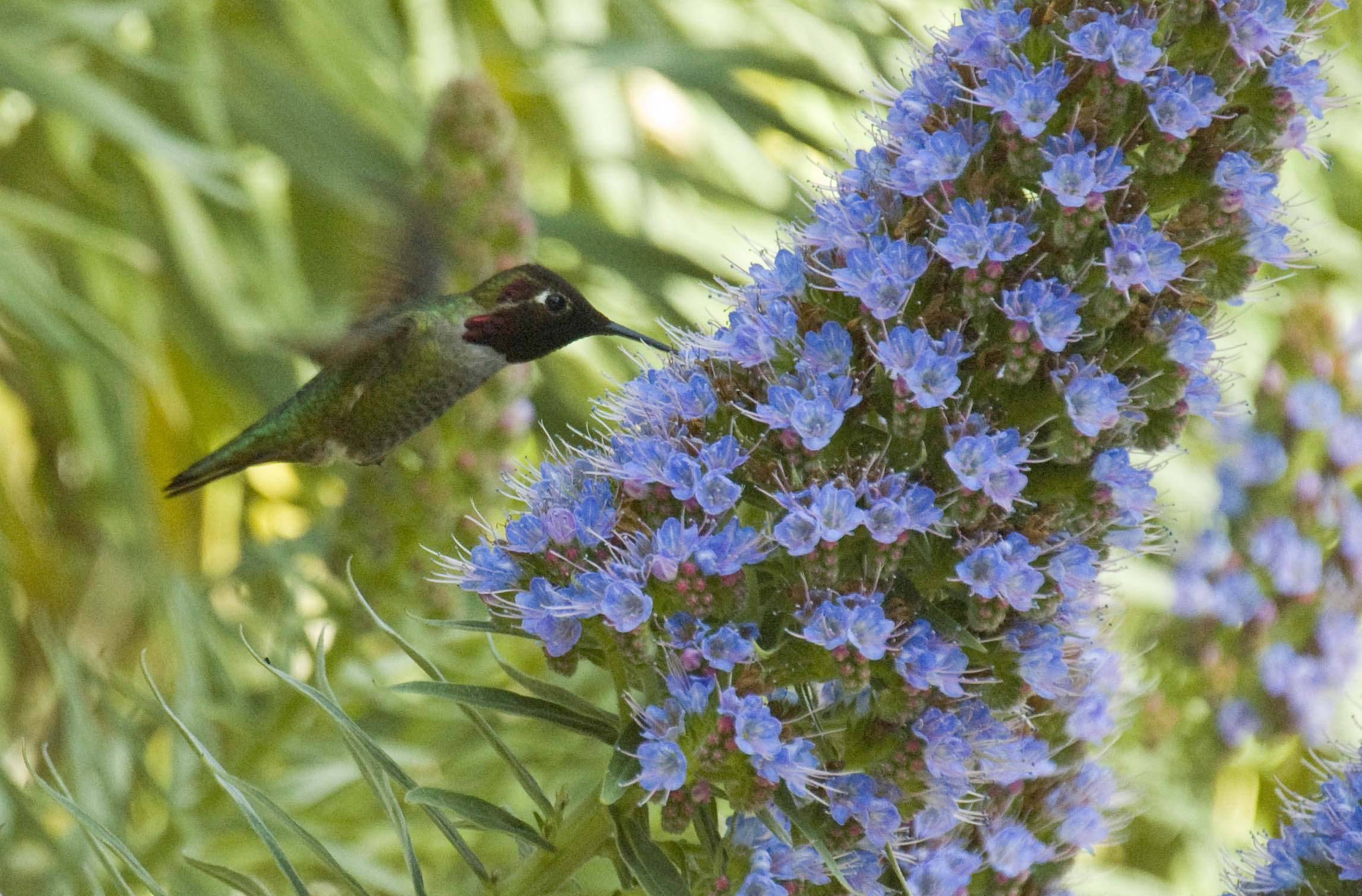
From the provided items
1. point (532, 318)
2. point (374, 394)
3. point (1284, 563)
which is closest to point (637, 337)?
point (532, 318)

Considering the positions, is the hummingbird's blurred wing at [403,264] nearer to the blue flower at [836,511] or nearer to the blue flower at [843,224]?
the blue flower at [843,224]

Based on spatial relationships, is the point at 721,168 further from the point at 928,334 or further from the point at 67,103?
the point at 928,334

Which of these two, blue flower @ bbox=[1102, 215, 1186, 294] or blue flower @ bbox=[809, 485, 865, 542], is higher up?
blue flower @ bbox=[1102, 215, 1186, 294]

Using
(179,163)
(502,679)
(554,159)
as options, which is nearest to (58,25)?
(179,163)

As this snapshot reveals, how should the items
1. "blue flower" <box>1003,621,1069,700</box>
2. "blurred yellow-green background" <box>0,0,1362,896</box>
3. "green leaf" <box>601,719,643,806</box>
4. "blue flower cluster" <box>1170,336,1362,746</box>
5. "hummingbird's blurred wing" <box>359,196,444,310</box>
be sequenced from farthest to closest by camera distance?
1. "blue flower cluster" <box>1170,336,1362,746</box>
2. "blurred yellow-green background" <box>0,0,1362,896</box>
3. "hummingbird's blurred wing" <box>359,196,444,310</box>
4. "blue flower" <box>1003,621,1069,700</box>
5. "green leaf" <box>601,719,643,806</box>

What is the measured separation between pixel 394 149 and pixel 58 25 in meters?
0.99

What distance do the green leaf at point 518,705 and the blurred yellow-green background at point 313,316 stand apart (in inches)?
19.4

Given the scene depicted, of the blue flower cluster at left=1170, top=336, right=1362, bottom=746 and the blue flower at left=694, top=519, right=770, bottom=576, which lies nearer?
the blue flower at left=694, top=519, right=770, bottom=576

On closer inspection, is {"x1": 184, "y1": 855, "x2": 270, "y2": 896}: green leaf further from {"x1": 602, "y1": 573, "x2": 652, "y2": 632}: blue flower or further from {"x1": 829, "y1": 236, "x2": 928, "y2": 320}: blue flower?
{"x1": 829, "y1": 236, "x2": 928, "y2": 320}: blue flower

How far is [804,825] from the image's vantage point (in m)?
1.14

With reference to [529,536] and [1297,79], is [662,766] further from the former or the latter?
[1297,79]

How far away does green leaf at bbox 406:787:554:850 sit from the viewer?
1.12 m

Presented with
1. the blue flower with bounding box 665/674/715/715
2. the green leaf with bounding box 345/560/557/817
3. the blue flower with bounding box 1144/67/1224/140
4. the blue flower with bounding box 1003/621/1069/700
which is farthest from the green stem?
the blue flower with bounding box 1144/67/1224/140

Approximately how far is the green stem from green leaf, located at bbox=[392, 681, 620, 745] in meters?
0.06
